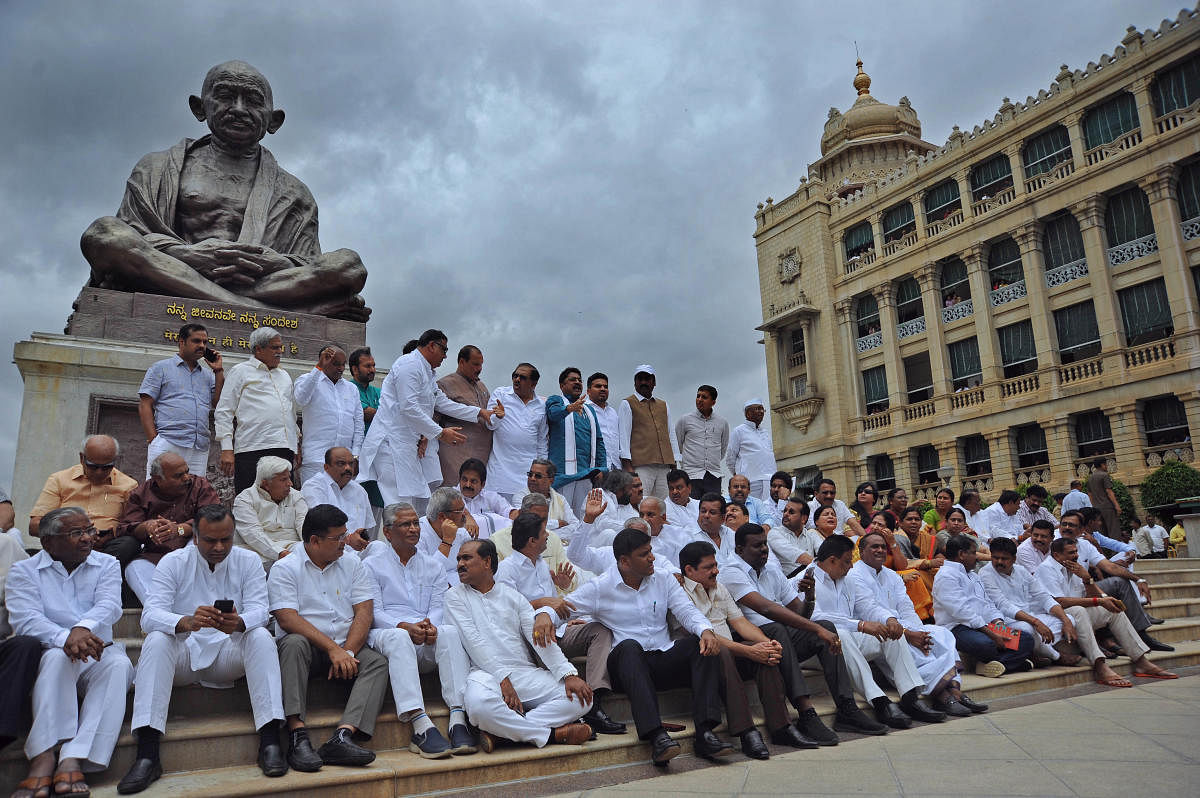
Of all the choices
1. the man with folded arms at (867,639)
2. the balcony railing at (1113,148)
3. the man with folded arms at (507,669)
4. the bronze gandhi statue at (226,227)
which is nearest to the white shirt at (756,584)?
the man with folded arms at (867,639)

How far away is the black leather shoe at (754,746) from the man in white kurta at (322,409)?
4.27m

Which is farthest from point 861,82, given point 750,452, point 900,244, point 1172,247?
point 750,452

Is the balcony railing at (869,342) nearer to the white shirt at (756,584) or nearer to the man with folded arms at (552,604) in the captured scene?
the white shirt at (756,584)

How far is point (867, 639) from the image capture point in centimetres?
608

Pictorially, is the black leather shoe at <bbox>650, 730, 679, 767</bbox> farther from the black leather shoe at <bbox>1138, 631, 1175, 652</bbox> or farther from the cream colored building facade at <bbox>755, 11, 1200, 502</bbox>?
the cream colored building facade at <bbox>755, 11, 1200, 502</bbox>

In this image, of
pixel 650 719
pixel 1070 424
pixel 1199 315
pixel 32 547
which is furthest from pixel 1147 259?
pixel 32 547

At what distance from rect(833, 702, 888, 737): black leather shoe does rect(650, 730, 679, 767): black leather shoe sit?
160 centimetres

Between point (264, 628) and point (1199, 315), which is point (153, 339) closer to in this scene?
point (264, 628)

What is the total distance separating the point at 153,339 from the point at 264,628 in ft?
→ 16.8

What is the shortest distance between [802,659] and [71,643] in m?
4.70

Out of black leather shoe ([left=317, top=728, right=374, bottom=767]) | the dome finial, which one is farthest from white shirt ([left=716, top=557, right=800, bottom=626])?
the dome finial

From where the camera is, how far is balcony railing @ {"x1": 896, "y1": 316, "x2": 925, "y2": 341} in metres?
32.6

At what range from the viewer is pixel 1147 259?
25094mm

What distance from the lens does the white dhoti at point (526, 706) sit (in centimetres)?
441
